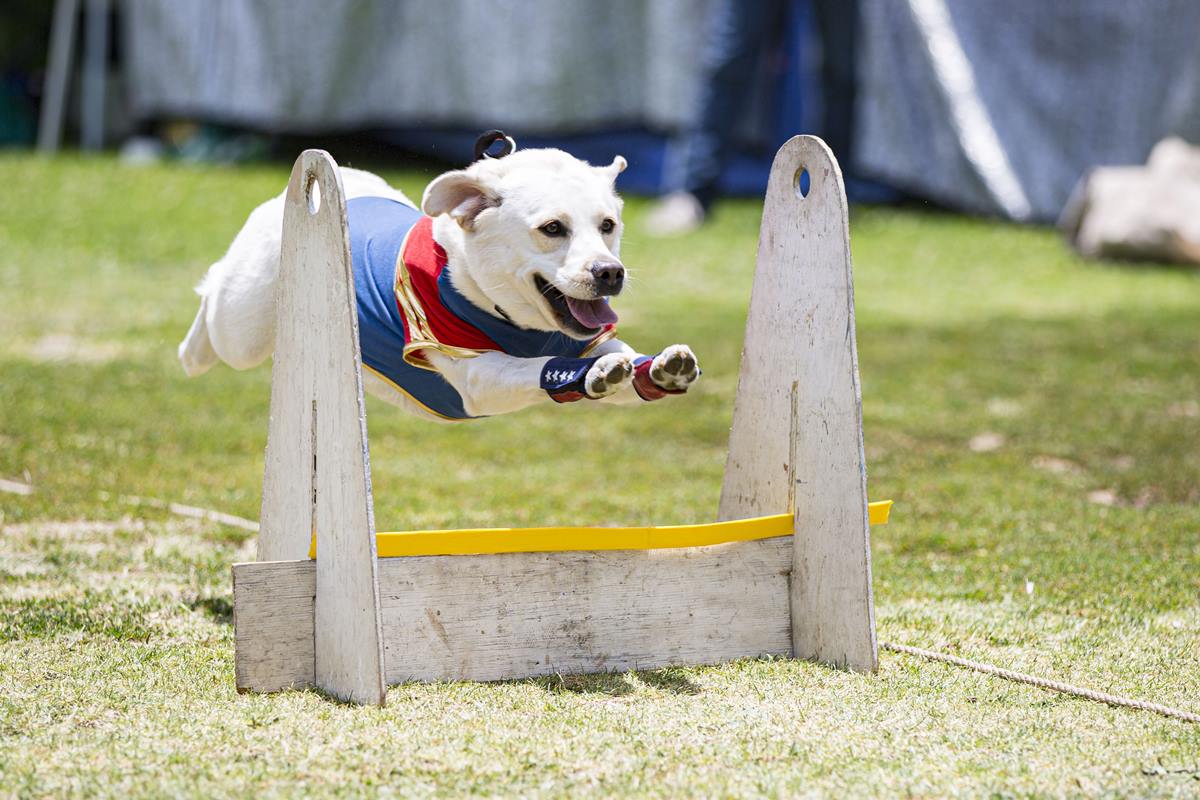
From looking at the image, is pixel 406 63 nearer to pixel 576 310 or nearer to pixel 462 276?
pixel 462 276

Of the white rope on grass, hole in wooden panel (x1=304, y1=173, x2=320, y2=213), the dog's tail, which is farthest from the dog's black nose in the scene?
the dog's tail

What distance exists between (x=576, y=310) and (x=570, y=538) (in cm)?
58

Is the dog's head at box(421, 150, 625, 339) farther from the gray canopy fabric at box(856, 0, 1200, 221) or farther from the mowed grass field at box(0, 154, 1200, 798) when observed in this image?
the gray canopy fabric at box(856, 0, 1200, 221)

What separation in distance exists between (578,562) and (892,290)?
324 inches

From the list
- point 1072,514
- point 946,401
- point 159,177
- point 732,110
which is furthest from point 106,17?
point 1072,514

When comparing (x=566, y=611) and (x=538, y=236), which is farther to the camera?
(x=566, y=611)

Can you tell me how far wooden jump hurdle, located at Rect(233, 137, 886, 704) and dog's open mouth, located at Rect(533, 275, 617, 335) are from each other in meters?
0.50

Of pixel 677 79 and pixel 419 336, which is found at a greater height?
pixel 677 79

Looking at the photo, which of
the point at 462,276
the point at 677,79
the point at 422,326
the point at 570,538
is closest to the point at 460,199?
the point at 462,276

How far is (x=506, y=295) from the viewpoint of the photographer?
12.3 feet

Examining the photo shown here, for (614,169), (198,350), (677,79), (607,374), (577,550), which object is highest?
A: (677,79)

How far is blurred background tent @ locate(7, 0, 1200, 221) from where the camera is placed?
14.4 meters

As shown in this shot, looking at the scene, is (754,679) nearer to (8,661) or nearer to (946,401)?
(8,661)

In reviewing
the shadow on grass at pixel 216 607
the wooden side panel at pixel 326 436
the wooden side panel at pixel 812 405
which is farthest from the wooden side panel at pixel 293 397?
the wooden side panel at pixel 812 405
